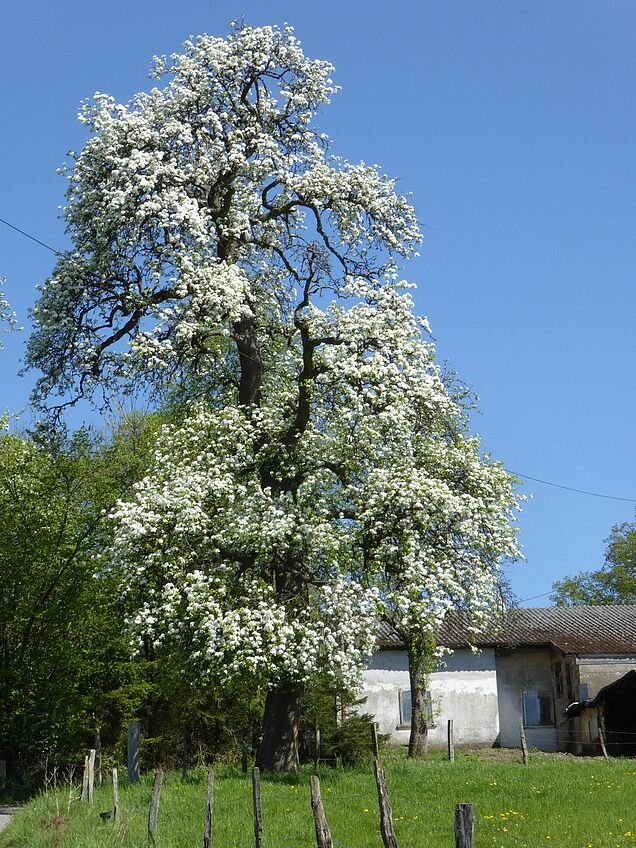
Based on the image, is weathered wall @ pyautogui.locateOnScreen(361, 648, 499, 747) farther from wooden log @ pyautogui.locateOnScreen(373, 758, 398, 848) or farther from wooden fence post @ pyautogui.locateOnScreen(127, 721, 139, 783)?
wooden log @ pyautogui.locateOnScreen(373, 758, 398, 848)

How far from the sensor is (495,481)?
29.4m

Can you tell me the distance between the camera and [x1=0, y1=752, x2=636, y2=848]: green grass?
1886cm

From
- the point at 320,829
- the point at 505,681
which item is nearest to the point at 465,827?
the point at 320,829

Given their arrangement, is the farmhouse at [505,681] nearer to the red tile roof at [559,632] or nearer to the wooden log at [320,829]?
the red tile roof at [559,632]

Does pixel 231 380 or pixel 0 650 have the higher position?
pixel 231 380

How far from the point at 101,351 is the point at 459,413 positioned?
10.0 m

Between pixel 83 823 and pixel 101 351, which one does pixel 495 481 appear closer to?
pixel 101 351

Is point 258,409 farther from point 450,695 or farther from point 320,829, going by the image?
point 450,695

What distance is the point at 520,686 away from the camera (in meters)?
51.0

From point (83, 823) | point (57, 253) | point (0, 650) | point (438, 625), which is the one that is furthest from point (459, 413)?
point (0, 650)

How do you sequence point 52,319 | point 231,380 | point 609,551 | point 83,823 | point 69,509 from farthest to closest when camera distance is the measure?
point 609,551, point 69,509, point 231,380, point 52,319, point 83,823

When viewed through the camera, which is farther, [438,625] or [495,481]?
[495,481]

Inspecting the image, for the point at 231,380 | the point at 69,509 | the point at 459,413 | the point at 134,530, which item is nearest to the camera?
the point at 134,530

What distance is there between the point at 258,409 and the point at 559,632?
28303 millimetres
